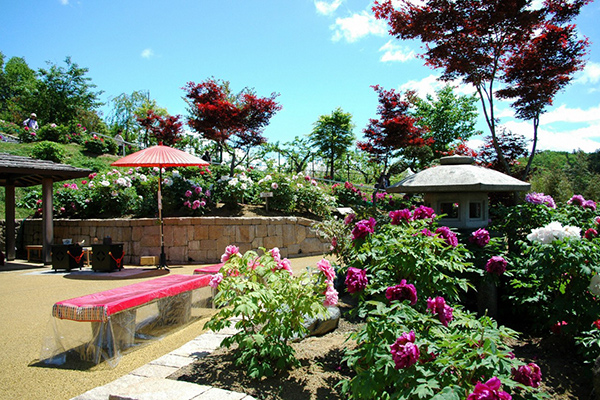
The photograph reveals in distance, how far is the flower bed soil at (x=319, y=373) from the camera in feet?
7.37

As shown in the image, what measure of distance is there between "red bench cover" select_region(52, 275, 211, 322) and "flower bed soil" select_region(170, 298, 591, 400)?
32.8 inches

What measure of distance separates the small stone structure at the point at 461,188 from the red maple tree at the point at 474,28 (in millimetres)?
4223

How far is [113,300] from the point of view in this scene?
9.90ft

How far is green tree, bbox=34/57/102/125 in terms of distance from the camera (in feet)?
74.6

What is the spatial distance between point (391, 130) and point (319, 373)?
993 cm

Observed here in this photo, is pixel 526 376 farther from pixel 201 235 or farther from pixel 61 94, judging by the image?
pixel 61 94

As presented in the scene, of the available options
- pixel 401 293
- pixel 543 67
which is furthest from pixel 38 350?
pixel 543 67

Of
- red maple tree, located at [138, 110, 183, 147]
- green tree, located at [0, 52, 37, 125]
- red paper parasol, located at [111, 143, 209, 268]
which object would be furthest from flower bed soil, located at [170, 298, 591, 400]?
green tree, located at [0, 52, 37, 125]

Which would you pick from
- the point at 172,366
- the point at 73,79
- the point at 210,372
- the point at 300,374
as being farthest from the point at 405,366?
the point at 73,79

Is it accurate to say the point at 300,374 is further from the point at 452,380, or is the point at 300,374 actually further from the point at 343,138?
the point at 343,138

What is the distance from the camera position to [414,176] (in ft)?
14.6

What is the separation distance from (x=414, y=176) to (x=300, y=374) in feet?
9.37

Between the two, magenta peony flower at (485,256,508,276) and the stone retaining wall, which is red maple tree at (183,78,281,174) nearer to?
the stone retaining wall

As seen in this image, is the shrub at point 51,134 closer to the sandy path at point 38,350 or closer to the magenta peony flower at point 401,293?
the sandy path at point 38,350
